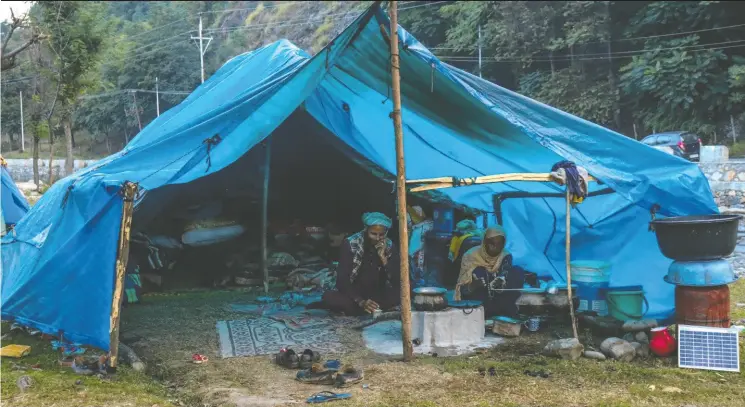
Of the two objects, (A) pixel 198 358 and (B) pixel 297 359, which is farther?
(A) pixel 198 358

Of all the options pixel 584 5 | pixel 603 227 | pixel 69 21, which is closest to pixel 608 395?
pixel 603 227

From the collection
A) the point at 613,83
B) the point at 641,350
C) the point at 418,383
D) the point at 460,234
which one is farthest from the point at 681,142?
the point at 418,383

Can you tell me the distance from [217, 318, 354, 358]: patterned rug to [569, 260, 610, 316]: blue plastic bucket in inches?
97.2

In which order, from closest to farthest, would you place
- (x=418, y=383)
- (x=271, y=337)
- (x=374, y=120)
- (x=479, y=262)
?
(x=418, y=383), (x=271, y=337), (x=479, y=262), (x=374, y=120)

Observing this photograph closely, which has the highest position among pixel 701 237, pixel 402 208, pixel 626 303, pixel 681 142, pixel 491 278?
pixel 681 142

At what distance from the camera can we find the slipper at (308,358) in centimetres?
491

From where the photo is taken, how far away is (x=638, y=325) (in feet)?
18.6

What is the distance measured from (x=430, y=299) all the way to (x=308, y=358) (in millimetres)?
1230

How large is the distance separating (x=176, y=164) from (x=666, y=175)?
4.23 m

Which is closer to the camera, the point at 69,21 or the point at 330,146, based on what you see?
the point at 330,146

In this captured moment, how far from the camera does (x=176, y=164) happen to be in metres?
5.54

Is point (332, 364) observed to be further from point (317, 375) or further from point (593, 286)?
point (593, 286)

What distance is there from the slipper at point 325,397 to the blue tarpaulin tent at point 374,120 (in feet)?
6.46

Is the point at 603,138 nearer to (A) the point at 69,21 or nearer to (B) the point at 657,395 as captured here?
(B) the point at 657,395
